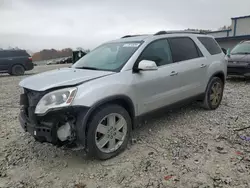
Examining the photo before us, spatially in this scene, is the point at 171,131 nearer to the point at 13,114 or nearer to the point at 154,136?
the point at 154,136

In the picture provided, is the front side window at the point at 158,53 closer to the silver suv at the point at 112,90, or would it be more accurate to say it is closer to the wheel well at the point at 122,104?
the silver suv at the point at 112,90

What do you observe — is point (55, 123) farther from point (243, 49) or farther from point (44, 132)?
point (243, 49)

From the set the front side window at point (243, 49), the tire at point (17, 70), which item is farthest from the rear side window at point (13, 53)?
the front side window at point (243, 49)

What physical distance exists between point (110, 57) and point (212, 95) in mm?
2727

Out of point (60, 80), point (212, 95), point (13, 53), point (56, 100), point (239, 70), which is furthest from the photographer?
point (13, 53)

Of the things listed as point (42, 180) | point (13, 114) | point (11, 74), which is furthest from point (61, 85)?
point (11, 74)

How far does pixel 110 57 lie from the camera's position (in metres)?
4.07

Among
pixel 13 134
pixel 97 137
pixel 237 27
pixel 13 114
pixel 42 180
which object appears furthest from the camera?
pixel 237 27

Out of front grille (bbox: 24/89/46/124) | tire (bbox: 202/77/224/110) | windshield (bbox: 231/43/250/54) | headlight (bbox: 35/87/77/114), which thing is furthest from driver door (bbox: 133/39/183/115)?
windshield (bbox: 231/43/250/54)

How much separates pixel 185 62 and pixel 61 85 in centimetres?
256

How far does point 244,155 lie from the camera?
3398 millimetres

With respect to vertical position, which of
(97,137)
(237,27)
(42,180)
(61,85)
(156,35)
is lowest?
(42,180)

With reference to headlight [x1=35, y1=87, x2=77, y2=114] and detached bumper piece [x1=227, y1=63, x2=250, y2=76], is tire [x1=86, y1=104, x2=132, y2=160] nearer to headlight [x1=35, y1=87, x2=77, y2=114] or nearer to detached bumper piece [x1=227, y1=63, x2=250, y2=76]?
headlight [x1=35, y1=87, x2=77, y2=114]

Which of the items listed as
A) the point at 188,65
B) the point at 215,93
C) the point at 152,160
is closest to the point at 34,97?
the point at 152,160
